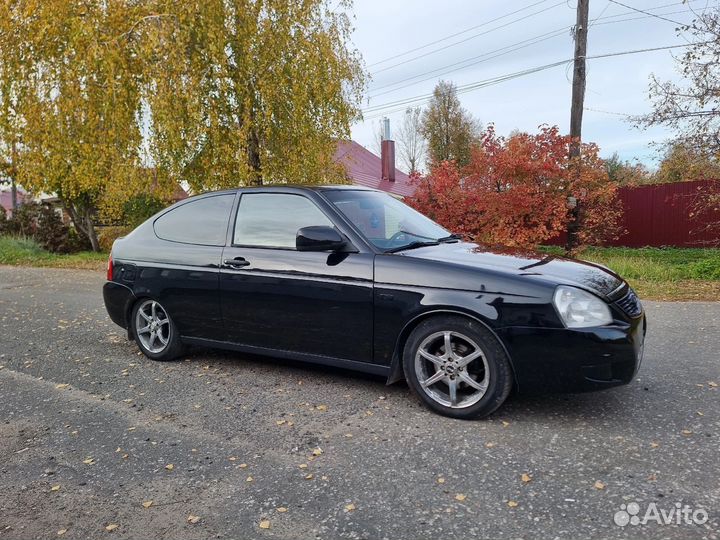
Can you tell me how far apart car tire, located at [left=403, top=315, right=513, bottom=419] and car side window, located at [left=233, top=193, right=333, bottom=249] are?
1196mm

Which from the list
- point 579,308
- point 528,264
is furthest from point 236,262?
A: point 579,308

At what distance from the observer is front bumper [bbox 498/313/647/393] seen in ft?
11.2

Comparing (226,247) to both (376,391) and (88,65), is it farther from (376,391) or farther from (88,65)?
(88,65)

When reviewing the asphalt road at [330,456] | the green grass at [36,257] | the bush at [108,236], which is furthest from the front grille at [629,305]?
the bush at [108,236]

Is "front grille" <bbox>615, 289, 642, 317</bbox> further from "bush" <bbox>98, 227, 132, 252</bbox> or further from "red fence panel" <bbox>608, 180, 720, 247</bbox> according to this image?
"bush" <bbox>98, 227, 132, 252</bbox>

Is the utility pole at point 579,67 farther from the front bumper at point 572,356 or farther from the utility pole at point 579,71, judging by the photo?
the front bumper at point 572,356

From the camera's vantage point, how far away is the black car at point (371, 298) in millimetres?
3496

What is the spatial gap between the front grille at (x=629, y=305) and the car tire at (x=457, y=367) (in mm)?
855

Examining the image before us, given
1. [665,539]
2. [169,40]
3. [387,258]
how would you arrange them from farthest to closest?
[169,40], [387,258], [665,539]

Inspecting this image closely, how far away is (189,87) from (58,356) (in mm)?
7324

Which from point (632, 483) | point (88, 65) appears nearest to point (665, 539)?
point (632, 483)

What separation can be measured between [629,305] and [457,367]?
123 centimetres

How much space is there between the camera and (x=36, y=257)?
697 inches

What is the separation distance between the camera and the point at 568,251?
13016 mm
